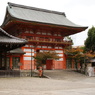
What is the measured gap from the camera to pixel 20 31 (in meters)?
35.0

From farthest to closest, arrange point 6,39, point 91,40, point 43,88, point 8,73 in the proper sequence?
point 91,40
point 8,73
point 6,39
point 43,88

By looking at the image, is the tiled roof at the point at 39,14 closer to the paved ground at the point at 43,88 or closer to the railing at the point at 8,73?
the railing at the point at 8,73

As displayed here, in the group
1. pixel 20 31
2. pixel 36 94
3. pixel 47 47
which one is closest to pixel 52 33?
pixel 47 47

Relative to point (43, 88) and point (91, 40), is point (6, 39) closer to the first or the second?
point (43, 88)

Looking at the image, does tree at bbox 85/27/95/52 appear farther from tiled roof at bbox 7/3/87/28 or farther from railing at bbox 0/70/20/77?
railing at bbox 0/70/20/77

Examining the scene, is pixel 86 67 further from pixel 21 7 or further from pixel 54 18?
pixel 21 7

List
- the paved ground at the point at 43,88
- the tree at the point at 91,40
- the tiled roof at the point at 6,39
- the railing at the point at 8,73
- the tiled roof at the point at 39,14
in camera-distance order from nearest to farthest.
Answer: the paved ground at the point at 43,88, the tiled roof at the point at 6,39, the railing at the point at 8,73, the tiled roof at the point at 39,14, the tree at the point at 91,40

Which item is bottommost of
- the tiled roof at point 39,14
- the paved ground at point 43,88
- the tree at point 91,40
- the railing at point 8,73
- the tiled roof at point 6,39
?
the paved ground at point 43,88

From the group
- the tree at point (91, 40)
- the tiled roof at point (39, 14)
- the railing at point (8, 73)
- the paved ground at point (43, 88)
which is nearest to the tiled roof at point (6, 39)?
the railing at point (8, 73)

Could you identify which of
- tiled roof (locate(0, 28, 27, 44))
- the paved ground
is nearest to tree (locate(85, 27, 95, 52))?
tiled roof (locate(0, 28, 27, 44))

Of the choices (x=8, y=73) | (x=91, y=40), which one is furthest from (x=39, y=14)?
(x=8, y=73)

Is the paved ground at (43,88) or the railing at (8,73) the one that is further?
the railing at (8,73)

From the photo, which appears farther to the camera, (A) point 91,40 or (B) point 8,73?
(A) point 91,40

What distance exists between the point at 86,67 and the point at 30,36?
10175mm
